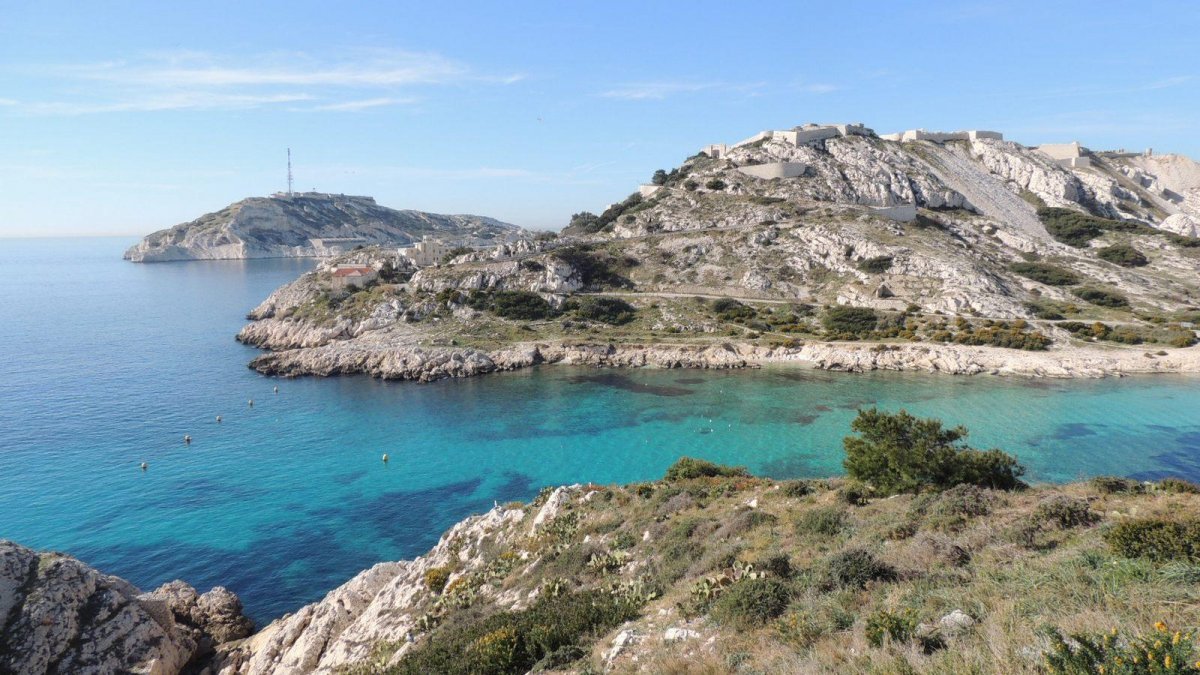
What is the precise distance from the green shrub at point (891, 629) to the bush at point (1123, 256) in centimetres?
9905

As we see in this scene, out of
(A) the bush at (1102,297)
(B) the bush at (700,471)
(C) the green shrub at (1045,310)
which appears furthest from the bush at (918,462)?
(A) the bush at (1102,297)

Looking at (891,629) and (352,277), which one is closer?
(891,629)

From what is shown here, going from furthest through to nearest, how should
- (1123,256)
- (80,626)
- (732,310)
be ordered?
(1123,256) < (732,310) < (80,626)

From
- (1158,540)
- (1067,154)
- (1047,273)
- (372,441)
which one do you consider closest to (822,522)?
(1158,540)

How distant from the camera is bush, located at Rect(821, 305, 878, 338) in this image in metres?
59.9

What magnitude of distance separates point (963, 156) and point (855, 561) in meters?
124

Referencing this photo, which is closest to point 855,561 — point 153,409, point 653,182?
point 153,409

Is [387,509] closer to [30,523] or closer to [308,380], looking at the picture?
[30,523]

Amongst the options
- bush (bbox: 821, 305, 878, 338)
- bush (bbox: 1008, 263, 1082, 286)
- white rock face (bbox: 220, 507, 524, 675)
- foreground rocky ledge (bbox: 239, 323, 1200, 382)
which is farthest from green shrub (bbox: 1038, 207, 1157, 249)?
white rock face (bbox: 220, 507, 524, 675)

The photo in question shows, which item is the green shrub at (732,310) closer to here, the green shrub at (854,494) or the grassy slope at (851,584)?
the grassy slope at (851,584)

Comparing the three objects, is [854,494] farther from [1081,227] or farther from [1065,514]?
[1081,227]

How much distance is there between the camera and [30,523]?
2750cm

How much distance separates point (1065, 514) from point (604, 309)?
58.7 metres

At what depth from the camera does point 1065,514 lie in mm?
11094
